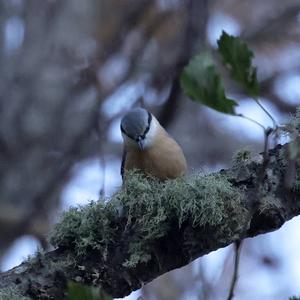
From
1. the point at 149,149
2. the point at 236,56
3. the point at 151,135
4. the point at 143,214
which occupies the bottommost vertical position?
the point at 236,56

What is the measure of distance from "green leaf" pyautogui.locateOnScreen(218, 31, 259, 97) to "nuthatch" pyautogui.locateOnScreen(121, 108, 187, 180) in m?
1.54

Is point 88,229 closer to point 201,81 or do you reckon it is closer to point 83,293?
point 201,81

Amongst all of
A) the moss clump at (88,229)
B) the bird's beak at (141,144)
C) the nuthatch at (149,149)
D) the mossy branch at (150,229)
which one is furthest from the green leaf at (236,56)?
the bird's beak at (141,144)

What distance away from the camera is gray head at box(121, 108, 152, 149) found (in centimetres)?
328

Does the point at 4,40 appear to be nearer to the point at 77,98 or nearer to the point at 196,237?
the point at 77,98

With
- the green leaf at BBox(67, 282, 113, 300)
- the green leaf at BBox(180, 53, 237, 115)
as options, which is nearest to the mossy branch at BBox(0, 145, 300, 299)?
the green leaf at BBox(180, 53, 237, 115)

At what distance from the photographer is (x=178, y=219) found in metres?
2.26

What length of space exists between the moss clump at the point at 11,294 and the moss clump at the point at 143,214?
20 cm

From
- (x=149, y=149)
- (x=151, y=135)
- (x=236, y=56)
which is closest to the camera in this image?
(x=236, y=56)

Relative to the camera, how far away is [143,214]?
2.30 m

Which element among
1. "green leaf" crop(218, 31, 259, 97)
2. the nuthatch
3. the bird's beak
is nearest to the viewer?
"green leaf" crop(218, 31, 259, 97)

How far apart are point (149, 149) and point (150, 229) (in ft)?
3.18

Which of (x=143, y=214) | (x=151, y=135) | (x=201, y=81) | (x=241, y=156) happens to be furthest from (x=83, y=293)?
(x=151, y=135)

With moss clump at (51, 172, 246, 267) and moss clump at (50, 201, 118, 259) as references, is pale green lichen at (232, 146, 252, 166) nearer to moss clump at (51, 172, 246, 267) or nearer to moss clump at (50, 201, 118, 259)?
moss clump at (51, 172, 246, 267)
